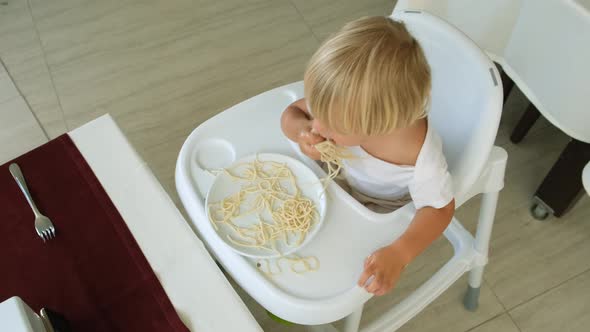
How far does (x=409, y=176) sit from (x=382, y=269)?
166 mm

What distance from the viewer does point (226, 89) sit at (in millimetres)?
1593

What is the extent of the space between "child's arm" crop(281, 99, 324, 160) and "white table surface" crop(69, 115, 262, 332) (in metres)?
0.19

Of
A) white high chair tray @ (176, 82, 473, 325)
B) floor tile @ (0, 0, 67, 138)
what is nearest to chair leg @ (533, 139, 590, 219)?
white high chair tray @ (176, 82, 473, 325)

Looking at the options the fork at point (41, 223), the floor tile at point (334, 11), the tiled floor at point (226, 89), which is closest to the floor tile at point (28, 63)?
the tiled floor at point (226, 89)

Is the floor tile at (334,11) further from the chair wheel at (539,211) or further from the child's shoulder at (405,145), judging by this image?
the child's shoulder at (405,145)

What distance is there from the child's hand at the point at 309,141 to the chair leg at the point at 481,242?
34 cm

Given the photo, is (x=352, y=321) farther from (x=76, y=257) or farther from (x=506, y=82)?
(x=506, y=82)

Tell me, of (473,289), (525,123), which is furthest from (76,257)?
(525,123)

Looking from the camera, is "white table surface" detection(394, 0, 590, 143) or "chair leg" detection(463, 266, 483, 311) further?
"chair leg" detection(463, 266, 483, 311)

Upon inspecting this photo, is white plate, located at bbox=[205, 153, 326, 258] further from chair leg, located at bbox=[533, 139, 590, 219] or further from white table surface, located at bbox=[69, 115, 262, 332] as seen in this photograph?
chair leg, located at bbox=[533, 139, 590, 219]

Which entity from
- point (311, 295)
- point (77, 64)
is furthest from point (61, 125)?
point (311, 295)

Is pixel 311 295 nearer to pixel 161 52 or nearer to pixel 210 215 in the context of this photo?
pixel 210 215

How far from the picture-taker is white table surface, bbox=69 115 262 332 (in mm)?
601

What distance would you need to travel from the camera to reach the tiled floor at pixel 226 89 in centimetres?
123
